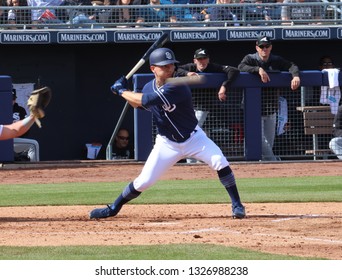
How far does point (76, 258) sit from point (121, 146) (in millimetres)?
10919

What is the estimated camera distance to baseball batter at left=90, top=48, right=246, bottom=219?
8750 mm

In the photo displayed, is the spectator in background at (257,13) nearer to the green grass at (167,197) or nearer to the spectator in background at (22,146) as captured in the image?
the spectator in background at (22,146)

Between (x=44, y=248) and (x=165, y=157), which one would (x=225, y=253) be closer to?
(x=44, y=248)

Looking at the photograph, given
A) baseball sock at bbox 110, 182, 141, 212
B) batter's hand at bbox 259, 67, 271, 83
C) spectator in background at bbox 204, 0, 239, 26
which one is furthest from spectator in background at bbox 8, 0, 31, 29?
baseball sock at bbox 110, 182, 141, 212

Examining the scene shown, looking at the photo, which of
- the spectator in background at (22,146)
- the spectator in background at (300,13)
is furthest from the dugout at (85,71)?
the spectator in background at (22,146)

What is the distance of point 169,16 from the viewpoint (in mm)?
18016

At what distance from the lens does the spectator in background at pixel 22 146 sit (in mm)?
16453

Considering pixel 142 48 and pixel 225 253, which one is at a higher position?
pixel 142 48

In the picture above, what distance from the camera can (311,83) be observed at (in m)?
16.0

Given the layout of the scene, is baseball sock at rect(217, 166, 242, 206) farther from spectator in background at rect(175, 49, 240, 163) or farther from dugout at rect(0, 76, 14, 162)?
dugout at rect(0, 76, 14, 162)

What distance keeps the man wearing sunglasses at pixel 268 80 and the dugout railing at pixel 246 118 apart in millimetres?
103

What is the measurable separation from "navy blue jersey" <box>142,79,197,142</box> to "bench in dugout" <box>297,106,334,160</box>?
712 cm

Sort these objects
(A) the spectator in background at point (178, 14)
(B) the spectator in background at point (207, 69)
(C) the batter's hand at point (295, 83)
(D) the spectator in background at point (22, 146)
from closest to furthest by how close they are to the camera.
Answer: (B) the spectator in background at point (207, 69), (C) the batter's hand at point (295, 83), (D) the spectator in background at point (22, 146), (A) the spectator in background at point (178, 14)

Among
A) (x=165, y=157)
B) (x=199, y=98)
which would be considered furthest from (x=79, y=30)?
(x=165, y=157)
